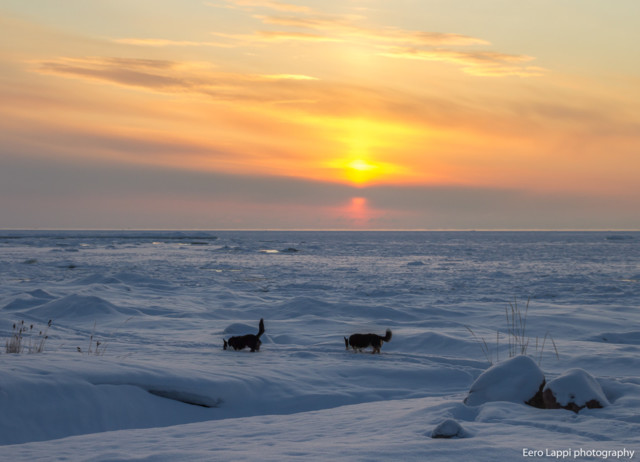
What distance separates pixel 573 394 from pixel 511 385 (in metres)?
0.58

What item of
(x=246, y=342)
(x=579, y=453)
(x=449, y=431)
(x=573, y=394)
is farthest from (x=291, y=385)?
(x=579, y=453)

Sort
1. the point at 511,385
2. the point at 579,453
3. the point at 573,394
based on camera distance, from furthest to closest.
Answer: the point at 511,385, the point at 573,394, the point at 579,453

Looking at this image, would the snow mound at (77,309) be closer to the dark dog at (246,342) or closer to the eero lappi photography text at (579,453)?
the dark dog at (246,342)

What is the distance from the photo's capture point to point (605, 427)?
14.6ft

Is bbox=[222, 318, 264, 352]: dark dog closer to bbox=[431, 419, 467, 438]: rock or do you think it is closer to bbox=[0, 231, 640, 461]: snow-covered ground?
bbox=[0, 231, 640, 461]: snow-covered ground

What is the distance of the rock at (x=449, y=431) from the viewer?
4.20 metres

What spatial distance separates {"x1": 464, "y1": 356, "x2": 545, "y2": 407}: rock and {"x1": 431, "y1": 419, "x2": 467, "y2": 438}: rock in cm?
124

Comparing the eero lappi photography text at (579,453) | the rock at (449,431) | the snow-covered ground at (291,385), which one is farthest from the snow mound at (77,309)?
A: the eero lappi photography text at (579,453)

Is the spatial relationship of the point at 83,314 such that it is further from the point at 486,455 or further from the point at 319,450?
the point at 486,455

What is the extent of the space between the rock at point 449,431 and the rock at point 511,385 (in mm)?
1237

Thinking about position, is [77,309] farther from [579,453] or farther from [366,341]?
[579,453]

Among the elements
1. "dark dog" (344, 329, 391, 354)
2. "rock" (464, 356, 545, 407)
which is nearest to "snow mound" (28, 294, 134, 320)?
"dark dog" (344, 329, 391, 354)

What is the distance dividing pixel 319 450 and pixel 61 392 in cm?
271

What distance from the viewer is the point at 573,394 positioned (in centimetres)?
507
